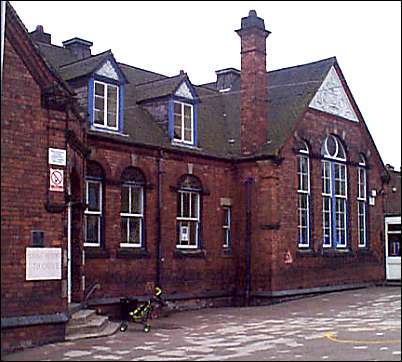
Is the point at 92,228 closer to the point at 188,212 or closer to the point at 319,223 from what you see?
the point at 188,212

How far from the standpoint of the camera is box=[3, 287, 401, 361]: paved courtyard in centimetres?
1320

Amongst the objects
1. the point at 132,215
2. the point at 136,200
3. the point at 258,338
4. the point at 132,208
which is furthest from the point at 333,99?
the point at 258,338

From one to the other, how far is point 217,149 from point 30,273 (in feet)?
40.1

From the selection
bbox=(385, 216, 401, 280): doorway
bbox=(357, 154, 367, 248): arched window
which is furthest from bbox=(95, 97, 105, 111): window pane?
bbox=(385, 216, 401, 280): doorway

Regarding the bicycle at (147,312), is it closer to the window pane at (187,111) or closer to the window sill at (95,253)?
the window sill at (95,253)

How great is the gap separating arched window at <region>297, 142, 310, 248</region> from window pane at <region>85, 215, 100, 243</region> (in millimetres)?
8307

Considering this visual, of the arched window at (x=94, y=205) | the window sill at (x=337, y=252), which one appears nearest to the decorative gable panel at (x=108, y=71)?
the arched window at (x=94, y=205)

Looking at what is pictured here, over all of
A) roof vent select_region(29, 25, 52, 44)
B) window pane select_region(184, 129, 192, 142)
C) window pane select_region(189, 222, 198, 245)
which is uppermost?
roof vent select_region(29, 25, 52, 44)

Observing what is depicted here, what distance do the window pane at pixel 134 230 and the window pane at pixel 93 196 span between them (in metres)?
1.50

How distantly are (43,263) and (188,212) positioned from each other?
9465 mm

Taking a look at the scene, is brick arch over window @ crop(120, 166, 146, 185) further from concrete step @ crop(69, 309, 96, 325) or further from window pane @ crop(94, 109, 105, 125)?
concrete step @ crop(69, 309, 96, 325)

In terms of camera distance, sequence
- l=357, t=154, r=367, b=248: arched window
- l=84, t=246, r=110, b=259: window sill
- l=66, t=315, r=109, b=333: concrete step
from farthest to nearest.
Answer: l=357, t=154, r=367, b=248: arched window < l=84, t=246, r=110, b=259: window sill < l=66, t=315, r=109, b=333: concrete step

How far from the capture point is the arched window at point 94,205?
20578 mm

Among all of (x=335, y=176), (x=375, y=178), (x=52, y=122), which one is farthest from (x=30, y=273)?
(x=375, y=178)
